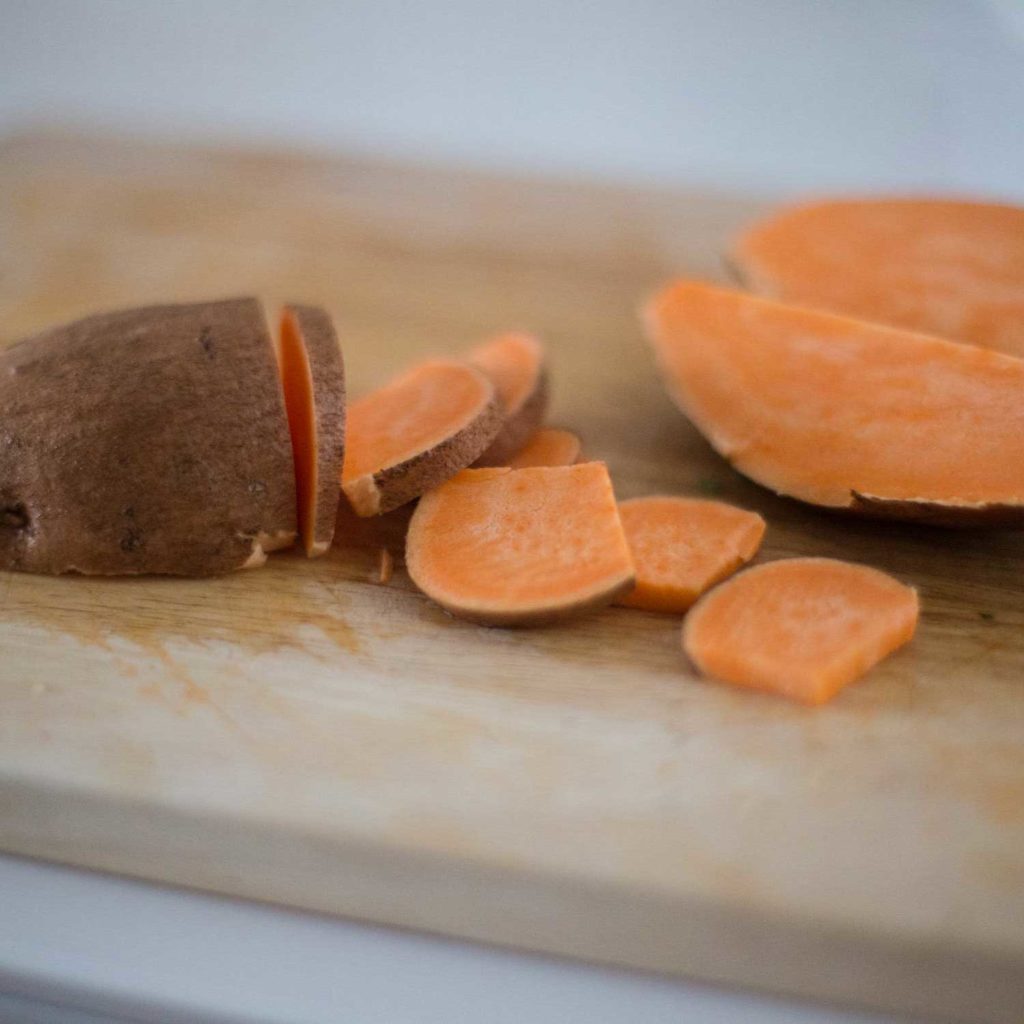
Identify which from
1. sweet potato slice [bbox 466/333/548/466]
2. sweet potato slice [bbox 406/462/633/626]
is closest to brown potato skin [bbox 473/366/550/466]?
sweet potato slice [bbox 466/333/548/466]

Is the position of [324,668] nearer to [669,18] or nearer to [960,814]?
[960,814]

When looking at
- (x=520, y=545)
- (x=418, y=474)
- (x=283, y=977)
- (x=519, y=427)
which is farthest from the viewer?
(x=519, y=427)

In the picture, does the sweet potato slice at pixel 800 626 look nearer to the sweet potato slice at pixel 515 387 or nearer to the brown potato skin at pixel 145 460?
the sweet potato slice at pixel 515 387

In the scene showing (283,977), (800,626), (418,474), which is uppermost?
(418,474)

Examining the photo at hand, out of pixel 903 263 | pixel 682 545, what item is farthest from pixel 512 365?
pixel 903 263

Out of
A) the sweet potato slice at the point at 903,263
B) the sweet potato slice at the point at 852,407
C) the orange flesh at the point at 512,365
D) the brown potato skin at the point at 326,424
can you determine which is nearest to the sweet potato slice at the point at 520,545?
the brown potato skin at the point at 326,424

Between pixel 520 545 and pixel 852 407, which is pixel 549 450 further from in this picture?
pixel 852 407

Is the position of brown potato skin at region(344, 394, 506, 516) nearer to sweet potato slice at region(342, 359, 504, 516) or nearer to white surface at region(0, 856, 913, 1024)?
sweet potato slice at region(342, 359, 504, 516)
